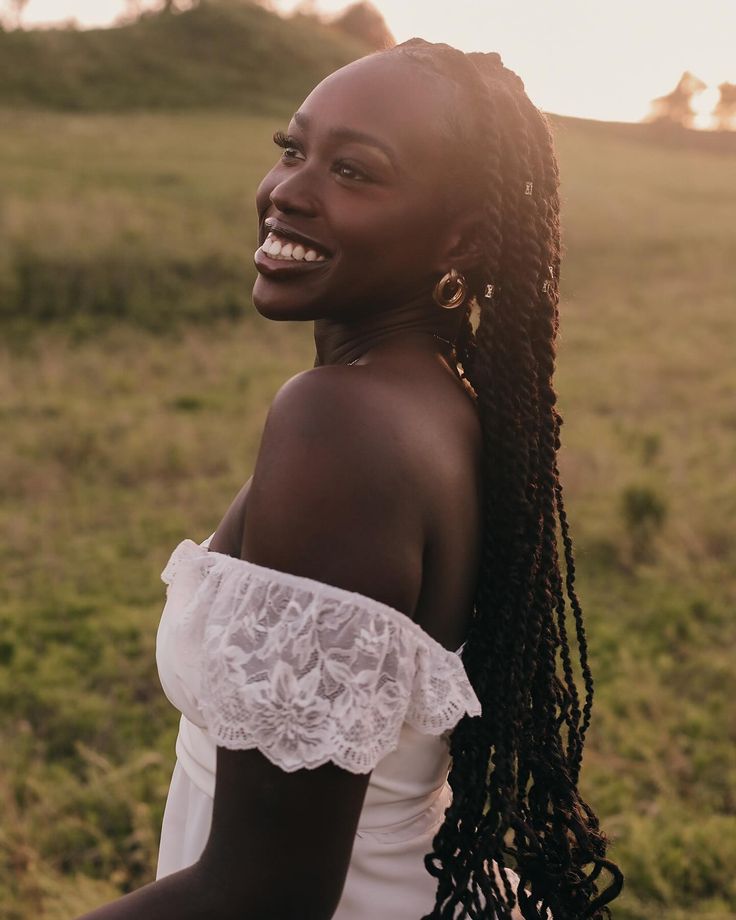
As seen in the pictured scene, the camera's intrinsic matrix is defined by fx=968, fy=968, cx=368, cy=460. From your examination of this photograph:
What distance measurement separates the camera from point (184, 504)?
617cm

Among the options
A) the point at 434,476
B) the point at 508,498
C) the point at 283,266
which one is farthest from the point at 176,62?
the point at 434,476

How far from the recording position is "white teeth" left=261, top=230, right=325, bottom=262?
130 cm

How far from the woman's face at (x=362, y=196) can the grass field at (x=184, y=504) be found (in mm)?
745

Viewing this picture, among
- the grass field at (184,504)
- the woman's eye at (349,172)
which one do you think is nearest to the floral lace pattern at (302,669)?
the woman's eye at (349,172)

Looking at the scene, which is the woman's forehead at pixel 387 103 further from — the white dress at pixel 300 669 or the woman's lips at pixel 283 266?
the white dress at pixel 300 669

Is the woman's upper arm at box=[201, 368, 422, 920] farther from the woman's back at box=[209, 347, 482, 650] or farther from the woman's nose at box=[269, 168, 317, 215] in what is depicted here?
the woman's nose at box=[269, 168, 317, 215]

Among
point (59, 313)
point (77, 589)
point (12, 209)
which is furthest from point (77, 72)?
point (77, 589)

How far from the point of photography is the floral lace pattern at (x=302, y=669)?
1.09 m

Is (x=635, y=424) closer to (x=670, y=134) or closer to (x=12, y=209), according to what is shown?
(x=12, y=209)

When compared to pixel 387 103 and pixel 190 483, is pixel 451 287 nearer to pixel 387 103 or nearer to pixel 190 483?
pixel 387 103

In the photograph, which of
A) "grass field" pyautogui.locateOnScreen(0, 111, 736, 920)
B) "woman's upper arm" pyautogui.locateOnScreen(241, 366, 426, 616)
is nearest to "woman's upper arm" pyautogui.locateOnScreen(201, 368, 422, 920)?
"woman's upper arm" pyautogui.locateOnScreen(241, 366, 426, 616)

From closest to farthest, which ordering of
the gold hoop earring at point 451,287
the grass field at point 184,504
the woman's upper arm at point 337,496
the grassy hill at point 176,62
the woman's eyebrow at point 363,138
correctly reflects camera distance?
1. the woman's upper arm at point 337,496
2. the woman's eyebrow at point 363,138
3. the gold hoop earring at point 451,287
4. the grass field at point 184,504
5. the grassy hill at point 176,62

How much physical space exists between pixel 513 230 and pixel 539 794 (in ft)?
2.80

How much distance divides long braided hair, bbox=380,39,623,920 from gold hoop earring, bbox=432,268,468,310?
26mm
